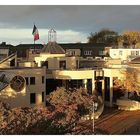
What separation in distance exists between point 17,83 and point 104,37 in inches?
2075

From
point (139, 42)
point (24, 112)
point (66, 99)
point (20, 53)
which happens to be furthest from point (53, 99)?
point (139, 42)

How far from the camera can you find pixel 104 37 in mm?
83812

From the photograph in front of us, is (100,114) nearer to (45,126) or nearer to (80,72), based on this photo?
(80,72)

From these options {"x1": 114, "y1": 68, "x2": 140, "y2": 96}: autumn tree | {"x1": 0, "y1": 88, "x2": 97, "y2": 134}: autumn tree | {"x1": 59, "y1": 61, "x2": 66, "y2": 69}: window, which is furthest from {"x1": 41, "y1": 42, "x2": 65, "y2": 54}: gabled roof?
{"x1": 0, "y1": 88, "x2": 97, "y2": 134}: autumn tree

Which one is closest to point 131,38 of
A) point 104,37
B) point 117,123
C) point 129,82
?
point 104,37

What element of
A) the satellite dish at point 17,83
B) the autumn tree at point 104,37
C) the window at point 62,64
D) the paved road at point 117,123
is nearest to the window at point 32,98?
the satellite dish at point 17,83

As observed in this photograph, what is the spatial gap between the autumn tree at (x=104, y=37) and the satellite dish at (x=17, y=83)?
4771 centimetres

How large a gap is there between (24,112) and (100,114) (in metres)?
12.6

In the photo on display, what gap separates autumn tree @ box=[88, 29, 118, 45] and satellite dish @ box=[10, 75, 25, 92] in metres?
47.7

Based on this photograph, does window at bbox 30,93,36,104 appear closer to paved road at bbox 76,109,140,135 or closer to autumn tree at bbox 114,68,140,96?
paved road at bbox 76,109,140,135

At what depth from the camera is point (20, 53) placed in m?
64.3

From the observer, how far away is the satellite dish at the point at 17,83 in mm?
32472

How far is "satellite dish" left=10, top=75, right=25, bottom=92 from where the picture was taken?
3247cm

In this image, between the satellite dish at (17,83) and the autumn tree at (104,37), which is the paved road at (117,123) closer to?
the satellite dish at (17,83)
